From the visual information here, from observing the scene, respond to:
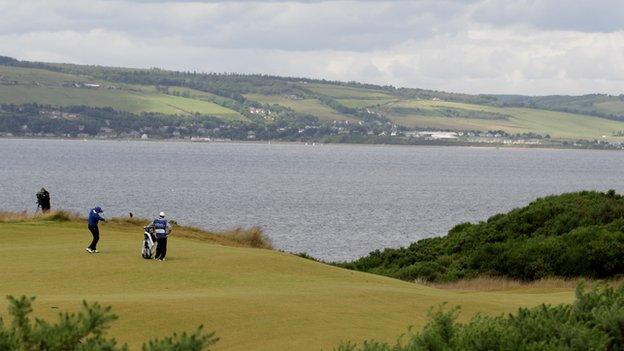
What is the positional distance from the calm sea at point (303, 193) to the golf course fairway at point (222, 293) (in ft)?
96.6

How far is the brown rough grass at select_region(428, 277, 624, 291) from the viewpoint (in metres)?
37.1

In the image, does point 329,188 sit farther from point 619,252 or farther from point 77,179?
point 619,252

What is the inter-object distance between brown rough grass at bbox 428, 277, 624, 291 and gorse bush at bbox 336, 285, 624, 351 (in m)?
19.0

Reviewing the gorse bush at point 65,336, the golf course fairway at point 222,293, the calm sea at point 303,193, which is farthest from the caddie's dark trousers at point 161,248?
the calm sea at point 303,193

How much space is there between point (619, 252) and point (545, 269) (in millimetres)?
2441

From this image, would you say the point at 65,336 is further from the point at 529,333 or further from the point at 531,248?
the point at 531,248

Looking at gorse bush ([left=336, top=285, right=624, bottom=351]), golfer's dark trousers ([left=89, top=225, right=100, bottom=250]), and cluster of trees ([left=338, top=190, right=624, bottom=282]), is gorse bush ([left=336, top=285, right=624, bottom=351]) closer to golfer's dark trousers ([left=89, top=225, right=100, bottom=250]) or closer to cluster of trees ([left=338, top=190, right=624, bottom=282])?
golfer's dark trousers ([left=89, top=225, right=100, bottom=250])

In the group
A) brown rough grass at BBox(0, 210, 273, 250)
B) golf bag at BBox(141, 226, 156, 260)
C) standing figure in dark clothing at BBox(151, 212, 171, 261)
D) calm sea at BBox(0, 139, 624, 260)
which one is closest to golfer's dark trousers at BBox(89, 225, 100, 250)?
golf bag at BBox(141, 226, 156, 260)

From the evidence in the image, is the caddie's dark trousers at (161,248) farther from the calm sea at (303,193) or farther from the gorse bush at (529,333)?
the calm sea at (303,193)

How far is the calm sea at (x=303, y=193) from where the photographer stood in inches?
3162

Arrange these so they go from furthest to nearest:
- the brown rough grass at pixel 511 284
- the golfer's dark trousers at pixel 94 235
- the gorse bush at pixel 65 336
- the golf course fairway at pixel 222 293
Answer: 1. the brown rough grass at pixel 511 284
2. the golfer's dark trousers at pixel 94 235
3. the golf course fairway at pixel 222 293
4. the gorse bush at pixel 65 336

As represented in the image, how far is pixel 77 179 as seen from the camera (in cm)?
13288

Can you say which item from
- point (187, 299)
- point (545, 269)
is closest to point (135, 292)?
point (187, 299)

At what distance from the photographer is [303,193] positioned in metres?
121
